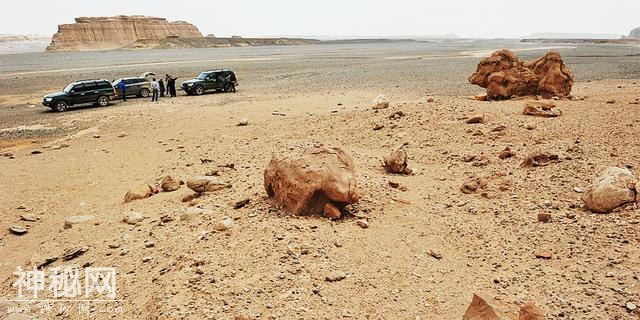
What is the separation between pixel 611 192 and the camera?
7.30 m

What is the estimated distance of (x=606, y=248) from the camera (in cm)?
645

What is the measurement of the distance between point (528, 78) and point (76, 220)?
1714cm

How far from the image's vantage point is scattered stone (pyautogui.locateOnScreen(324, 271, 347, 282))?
6093mm

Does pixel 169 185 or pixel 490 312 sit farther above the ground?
pixel 490 312

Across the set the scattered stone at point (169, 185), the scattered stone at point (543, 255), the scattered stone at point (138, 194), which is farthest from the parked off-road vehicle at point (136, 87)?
the scattered stone at point (543, 255)

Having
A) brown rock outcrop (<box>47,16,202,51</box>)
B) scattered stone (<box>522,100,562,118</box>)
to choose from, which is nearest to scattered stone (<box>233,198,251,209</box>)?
scattered stone (<box>522,100,562,118</box>)

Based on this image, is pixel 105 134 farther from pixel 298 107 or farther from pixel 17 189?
pixel 298 107

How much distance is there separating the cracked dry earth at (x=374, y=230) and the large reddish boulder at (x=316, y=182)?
0.29m

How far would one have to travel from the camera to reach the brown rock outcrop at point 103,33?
144 metres

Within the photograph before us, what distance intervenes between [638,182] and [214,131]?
1419 centimetres

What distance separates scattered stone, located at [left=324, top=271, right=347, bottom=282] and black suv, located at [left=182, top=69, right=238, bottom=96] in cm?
2702

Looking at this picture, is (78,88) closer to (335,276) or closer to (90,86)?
(90,86)

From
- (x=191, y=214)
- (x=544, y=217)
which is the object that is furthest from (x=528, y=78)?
(x=191, y=214)

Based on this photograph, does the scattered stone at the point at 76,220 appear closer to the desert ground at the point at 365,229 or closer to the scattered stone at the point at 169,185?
the desert ground at the point at 365,229
